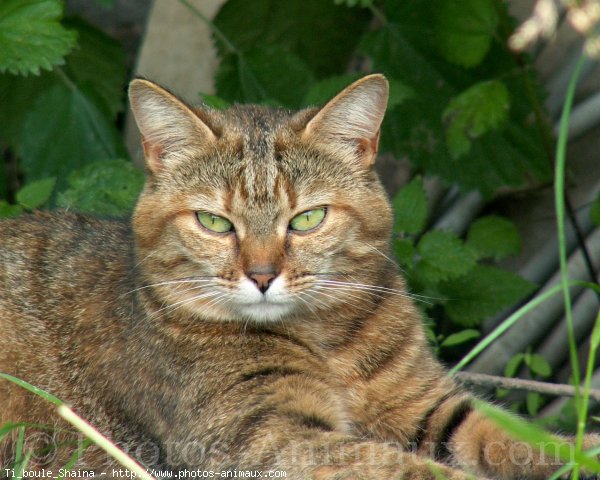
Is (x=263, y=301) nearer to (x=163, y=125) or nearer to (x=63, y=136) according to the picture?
(x=163, y=125)

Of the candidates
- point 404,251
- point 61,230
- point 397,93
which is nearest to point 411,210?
point 404,251

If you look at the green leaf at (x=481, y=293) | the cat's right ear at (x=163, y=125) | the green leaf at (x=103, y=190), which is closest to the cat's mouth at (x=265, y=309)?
the cat's right ear at (x=163, y=125)

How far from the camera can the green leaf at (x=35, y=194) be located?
3.72 meters

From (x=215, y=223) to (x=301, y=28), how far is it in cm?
226

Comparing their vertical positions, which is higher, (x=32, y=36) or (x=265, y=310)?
(x=32, y=36)

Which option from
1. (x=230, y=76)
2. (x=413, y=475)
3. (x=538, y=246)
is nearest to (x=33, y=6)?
(x=230, y=76)

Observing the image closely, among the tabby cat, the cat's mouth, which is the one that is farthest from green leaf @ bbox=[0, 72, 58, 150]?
the cat's mouth

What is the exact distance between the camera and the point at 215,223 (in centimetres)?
292

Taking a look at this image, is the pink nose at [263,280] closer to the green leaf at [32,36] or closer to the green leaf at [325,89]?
the green leaf at [325,89]

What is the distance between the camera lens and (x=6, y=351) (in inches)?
125

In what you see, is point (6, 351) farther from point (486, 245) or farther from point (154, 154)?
point (486, 245)

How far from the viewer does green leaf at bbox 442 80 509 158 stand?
13.0 ft

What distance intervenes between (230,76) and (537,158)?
1.48 meters

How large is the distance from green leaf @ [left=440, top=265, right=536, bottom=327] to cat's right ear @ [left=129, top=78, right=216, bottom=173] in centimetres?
155
